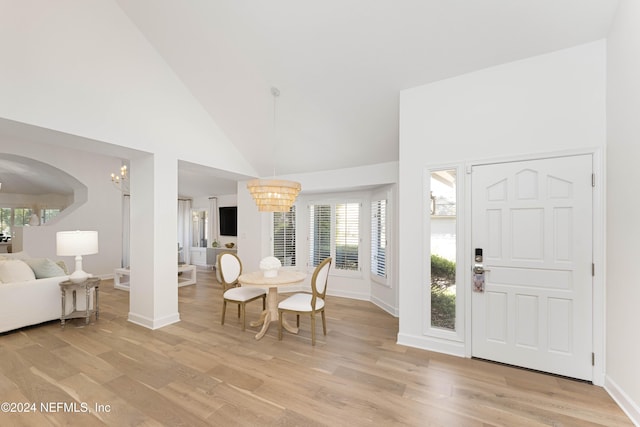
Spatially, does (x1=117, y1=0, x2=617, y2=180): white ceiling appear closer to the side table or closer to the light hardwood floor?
the light hardwood floor

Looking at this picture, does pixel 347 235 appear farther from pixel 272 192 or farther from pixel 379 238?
pixel 272 192

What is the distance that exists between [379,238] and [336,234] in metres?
0.99

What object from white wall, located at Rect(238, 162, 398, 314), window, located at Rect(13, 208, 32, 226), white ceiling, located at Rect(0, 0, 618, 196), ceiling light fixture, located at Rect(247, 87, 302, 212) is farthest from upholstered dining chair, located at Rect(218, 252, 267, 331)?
window, located at Rect(13, 208, 32, 226)

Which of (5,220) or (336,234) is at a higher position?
(5,220)

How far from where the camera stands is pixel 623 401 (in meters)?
2.05

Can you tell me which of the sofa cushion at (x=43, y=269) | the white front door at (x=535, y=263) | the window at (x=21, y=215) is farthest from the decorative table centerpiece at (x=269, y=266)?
the window at (x=21, y=215)

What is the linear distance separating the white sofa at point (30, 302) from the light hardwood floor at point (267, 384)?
0.62 feet

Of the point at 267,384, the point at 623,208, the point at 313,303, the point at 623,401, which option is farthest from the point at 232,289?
the point at 623,208

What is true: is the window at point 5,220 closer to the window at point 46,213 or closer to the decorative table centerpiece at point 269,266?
the window at point 46,213

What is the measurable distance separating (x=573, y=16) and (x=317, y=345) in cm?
395

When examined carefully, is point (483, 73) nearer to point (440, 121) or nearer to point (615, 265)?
point (440, 121)

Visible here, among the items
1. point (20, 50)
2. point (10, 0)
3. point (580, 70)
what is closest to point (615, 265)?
point (580, 70)

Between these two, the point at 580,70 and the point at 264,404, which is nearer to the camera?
the point at 264,404

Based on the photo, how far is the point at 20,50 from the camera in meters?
2.59
